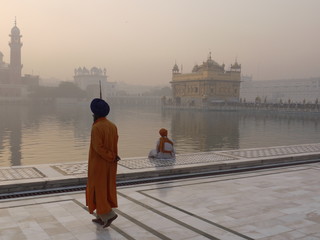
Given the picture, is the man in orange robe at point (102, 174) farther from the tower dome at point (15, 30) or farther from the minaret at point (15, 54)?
the tower dome at point (15, 30)

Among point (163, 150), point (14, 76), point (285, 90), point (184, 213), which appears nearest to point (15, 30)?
point (14, 76)

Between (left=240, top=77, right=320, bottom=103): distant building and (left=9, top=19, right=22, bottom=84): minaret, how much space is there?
55.9m

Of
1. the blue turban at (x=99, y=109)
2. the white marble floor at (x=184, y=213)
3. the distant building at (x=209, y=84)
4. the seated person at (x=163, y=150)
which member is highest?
the distant building at (x=209, y=84)

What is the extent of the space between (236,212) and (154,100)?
105m

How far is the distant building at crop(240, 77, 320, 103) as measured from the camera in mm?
93300

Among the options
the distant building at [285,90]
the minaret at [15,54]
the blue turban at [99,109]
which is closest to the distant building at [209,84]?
the distant building at [285,90]

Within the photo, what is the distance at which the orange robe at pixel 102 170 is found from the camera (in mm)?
4152

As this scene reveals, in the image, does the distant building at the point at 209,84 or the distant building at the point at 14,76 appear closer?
the distant building at the point at 209,84

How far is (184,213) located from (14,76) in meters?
86.0

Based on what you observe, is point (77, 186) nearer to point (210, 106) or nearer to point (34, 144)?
point (34, 144)

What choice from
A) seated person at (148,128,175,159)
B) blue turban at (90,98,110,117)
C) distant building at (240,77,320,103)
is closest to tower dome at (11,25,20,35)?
distant building at (240,77,320,103)

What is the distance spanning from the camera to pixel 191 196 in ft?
18.5

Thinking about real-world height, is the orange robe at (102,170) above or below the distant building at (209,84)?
below

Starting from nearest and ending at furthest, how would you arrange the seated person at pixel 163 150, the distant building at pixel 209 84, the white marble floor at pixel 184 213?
the white marble floor at pixel 184 213, the seated person at pixel 163 150, the distant building at pixel 209 84
